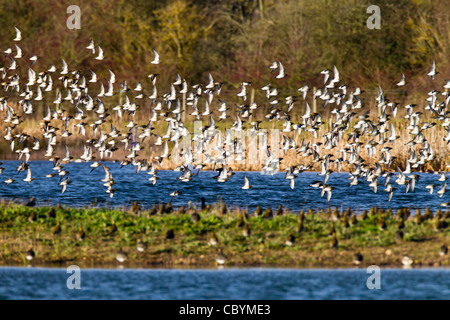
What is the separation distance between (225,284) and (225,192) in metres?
17.8

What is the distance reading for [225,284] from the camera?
1858cm

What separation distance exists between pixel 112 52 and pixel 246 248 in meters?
52.5

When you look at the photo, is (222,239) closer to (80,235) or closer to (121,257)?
(121,257)

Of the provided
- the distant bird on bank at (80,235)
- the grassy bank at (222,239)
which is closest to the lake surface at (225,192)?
the grassy bank at (222,239)

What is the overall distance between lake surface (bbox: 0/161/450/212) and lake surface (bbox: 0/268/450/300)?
9.82 m

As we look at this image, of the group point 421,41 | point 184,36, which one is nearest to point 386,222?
point 421,41

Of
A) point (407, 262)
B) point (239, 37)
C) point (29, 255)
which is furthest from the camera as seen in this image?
point (239, 37)

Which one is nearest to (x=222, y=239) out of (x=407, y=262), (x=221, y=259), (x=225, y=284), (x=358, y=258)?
(x=221, y=259)

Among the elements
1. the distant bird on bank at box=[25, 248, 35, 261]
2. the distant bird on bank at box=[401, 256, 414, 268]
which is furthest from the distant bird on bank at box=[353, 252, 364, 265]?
the distant bird on bank at box=[25, 248, 35, 261]

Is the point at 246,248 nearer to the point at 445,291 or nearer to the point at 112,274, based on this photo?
the point at 112,274

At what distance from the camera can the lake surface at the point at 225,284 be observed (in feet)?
59.1

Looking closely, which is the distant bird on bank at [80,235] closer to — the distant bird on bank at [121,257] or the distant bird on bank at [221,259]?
the distant bird on bank at [121,257]

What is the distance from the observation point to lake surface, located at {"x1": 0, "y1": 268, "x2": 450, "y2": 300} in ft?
59.1
